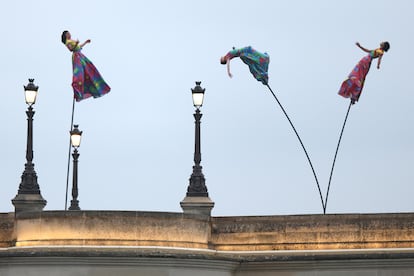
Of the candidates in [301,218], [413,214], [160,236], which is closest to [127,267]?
[160,236]

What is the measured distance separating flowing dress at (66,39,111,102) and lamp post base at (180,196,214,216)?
219 inches

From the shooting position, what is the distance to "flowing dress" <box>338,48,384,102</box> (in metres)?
44.5

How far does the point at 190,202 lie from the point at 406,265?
5955 millimetres

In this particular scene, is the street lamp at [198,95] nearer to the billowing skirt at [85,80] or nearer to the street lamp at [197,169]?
the street lamp at [197,169]

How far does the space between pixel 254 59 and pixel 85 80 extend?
498 centimetres

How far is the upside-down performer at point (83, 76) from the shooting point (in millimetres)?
43250

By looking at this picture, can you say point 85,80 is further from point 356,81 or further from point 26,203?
point 356,81

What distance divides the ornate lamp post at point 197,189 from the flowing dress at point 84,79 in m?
4.66

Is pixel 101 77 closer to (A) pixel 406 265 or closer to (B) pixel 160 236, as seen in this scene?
(B) pixel 160 236

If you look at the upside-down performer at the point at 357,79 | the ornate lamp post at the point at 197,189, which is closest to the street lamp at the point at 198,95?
the ornate lamp post at the point at 197,189

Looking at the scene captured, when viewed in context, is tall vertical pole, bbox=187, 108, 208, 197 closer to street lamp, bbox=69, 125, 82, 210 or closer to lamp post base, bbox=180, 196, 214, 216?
lamp post base, bbox=180, 196, 214, 216

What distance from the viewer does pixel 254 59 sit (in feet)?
144

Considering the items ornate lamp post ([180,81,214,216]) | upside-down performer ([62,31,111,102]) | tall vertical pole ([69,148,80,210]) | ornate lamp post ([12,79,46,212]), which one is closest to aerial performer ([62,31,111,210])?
upside-down performer ([62,31,111,102])

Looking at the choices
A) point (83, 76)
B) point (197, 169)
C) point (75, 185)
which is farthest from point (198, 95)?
point (75, 185)
